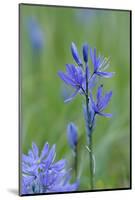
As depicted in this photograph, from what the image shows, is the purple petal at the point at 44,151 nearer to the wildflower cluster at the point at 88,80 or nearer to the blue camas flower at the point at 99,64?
the wildflower cluster at the point at 88,80

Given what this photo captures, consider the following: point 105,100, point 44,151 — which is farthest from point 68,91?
point 44,151

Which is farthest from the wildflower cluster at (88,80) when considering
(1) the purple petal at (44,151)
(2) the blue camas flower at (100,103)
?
(1) the purple petal at (44,151)

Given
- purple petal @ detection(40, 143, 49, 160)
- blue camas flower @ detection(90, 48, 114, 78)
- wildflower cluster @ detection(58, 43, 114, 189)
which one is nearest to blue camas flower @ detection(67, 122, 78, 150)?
wildflower cluster @ detection(58, 43, 114, 189)

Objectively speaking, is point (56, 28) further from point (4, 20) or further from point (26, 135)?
point (26, 135)

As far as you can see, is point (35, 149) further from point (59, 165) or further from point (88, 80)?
point (88, 80)

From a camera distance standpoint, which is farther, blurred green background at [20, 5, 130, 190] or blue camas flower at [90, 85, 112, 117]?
blue camas flower at [90, 85, 112, 117]

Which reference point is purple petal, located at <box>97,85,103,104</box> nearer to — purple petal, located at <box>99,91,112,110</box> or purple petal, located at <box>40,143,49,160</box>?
purple petal, located at <box>99,91,112,110</box>
